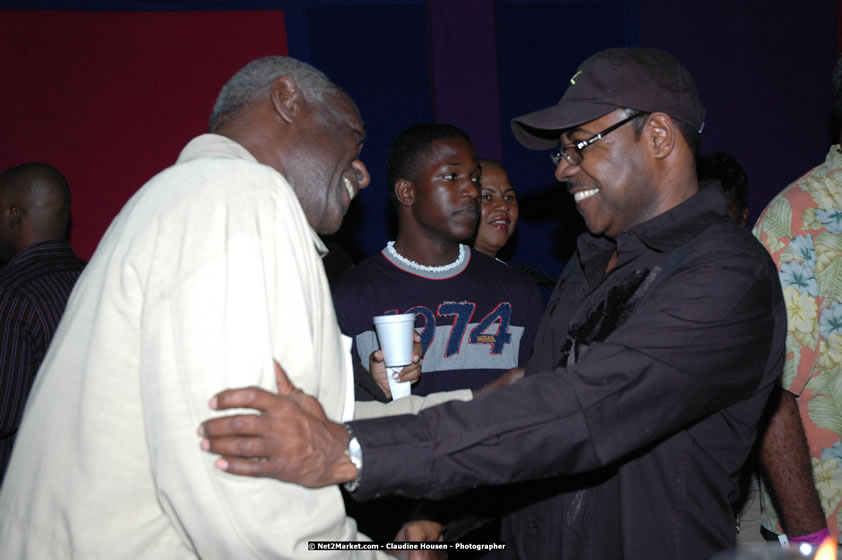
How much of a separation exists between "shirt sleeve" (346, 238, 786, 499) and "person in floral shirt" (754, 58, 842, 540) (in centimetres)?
75

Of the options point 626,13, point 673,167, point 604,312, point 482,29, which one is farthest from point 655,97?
point 626,13

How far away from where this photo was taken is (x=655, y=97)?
184cm

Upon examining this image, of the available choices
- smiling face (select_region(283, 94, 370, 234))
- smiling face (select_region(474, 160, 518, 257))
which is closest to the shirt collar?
smiling face (select_region(283, 94, 370, 234))

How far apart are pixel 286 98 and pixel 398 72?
3022 millimetres

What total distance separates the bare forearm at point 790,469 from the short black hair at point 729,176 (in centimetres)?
148

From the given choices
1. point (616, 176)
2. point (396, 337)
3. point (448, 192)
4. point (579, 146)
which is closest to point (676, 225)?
point (616, 176)

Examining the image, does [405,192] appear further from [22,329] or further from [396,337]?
[22,329]

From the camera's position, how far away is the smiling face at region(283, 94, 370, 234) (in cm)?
160

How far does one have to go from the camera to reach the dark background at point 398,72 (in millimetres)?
3945

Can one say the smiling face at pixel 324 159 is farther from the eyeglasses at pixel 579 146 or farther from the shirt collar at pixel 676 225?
the shirt collar at pixel 676 225

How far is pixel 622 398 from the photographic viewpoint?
147cm

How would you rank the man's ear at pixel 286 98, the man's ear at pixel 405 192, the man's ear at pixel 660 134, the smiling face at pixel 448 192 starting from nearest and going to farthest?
the man's ear at pixel 286 98 < the man's ear at pixel 660 134 < the smiling face at pixel 448 192 < the man's ear at pixel 405 192

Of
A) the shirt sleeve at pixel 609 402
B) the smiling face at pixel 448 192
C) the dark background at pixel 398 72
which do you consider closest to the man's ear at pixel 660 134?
the shirt sleeve at pixel 609 402

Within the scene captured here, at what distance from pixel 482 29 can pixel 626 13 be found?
1.12m
